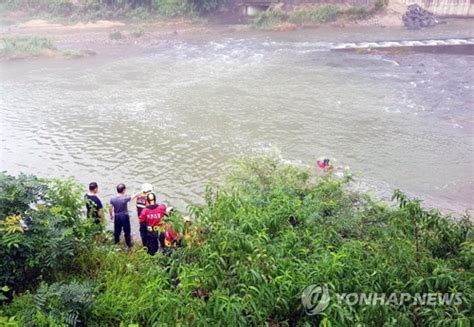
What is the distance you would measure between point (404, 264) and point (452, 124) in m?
15.0

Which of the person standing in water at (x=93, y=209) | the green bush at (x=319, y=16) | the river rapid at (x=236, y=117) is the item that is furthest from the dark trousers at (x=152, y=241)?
the green bush at (x=319, y=16)

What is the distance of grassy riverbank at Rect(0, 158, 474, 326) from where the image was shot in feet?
13.1

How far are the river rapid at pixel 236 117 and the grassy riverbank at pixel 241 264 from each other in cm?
598

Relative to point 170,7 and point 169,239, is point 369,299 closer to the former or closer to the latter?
point 169,239

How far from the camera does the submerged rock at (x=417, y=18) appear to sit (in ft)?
112

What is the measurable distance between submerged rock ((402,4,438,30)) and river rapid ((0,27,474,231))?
25.2 ft

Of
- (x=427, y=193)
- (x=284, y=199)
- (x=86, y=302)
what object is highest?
(x=284, y=199)

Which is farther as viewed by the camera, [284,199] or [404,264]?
[284,199]

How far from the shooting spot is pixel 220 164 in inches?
567

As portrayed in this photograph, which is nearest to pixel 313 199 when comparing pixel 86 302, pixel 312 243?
pixel 312 243

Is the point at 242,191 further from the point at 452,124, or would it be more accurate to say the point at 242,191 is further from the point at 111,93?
the point at 111,93

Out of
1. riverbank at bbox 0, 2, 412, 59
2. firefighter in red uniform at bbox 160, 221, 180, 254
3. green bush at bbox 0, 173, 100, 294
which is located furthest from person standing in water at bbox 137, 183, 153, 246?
riverbank at bbox 0, 2, 412, 59

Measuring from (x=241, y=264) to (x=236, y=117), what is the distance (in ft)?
47.4

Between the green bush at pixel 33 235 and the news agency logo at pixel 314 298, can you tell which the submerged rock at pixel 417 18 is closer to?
the green bush at pixel 33 235
